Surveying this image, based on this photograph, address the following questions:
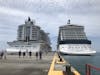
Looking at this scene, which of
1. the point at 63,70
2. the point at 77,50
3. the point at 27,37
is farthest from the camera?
the point at 27,37

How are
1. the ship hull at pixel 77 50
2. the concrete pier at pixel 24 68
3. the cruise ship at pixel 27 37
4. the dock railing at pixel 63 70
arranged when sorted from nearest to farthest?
the dock railing at pixel 63 70
the concrete pier at pixel 24 68
the ship hull at pixel 77 50
the cruise ship at pixel 27 37

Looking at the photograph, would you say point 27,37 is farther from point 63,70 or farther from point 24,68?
point 63,70

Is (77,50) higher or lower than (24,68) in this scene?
lower

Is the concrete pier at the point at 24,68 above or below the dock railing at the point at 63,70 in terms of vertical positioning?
below

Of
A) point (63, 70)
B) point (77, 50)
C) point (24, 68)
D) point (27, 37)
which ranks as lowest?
point (77, 50)

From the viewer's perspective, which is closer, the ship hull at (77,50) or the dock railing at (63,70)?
the dock railing at (63,70)

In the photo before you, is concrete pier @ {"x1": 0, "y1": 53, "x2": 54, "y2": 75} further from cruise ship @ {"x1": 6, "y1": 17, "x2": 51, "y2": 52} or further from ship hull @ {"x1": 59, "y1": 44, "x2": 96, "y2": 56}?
cruise ship @ {"x1": 6, "y1": 17, "x2": 51, "y2": 52}

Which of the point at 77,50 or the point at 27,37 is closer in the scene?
the point at 77,50

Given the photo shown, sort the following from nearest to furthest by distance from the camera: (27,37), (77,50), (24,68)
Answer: (24,68), (77,50), (27,37)

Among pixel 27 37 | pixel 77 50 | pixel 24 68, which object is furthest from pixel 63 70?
pixel 27 37

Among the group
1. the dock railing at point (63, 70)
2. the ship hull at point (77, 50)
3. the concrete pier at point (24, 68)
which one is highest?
the dock railing at point (63, 70)

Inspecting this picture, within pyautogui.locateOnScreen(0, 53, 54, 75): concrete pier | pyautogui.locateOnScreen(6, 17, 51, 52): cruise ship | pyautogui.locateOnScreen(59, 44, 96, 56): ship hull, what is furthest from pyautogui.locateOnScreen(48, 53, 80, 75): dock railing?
pyautogui.locateOnScreen(6, 17, 51, 52): cruise ship

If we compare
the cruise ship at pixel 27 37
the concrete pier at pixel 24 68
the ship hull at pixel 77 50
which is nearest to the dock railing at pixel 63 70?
the concrete pier at pixel 24 68

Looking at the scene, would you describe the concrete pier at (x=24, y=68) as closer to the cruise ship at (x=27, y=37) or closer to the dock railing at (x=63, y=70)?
the dock railing at (x=63, y=70)
